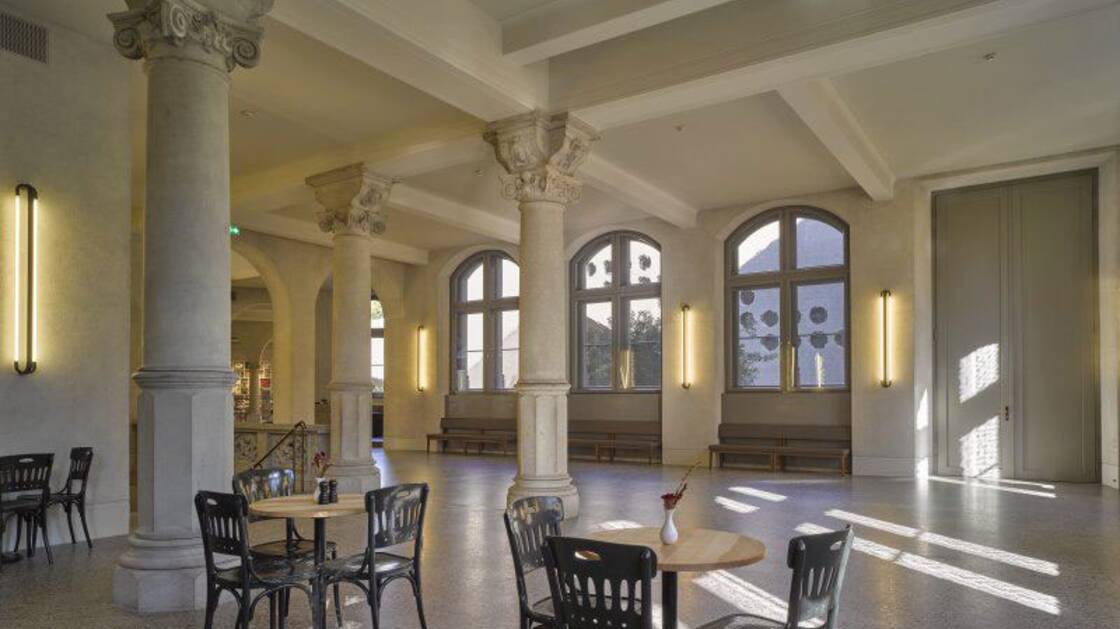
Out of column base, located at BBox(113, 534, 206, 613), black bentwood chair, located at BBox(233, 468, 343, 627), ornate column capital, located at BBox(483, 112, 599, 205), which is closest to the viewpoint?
black bentwood chair, located at BBox(233, 468, 343, 627)

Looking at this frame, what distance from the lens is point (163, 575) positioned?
4695mm

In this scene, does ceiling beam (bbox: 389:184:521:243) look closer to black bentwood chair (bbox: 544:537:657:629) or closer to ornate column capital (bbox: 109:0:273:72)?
ornate column capital (bbox: 109:0:273:72)

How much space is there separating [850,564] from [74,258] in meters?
6.69

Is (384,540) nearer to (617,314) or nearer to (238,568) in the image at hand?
(238,568)

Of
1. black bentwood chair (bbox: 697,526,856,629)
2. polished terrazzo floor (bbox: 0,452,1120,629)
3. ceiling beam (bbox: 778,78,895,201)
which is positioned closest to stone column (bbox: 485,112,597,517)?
polished terrazzo floor (bbox: 0,452,1120,629)

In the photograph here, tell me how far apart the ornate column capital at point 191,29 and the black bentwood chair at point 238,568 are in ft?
9.02

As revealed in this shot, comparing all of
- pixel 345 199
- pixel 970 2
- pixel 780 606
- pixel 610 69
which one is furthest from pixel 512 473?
pixel 970 2

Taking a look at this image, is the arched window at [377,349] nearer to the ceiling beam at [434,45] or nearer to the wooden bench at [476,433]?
the wooden bench at [476,433]

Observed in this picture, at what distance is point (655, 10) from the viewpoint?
6277 mm

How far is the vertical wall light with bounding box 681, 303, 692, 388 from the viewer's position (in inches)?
555

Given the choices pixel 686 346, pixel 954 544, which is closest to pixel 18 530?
pixel 954 544

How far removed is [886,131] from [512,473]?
23.7 ft

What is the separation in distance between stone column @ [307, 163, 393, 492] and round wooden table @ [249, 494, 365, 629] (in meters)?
5.33

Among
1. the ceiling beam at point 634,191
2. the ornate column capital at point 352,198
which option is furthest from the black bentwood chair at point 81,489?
the ceiling beam at point 634,191
